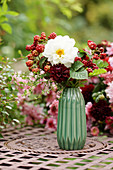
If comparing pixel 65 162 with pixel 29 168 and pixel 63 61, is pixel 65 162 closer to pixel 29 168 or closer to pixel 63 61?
pixel 29 168

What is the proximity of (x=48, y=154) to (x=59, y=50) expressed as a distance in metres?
0.42

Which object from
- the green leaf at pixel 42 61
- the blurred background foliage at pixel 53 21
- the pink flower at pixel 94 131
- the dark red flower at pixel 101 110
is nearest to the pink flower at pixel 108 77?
the dark red flower at pixel 101 110

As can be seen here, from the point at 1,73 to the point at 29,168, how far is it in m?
0.64

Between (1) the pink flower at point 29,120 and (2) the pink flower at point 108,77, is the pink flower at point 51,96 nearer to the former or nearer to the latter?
(1) the pink flower at point 29,120

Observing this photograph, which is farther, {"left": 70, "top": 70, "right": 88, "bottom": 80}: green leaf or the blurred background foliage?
the blurred background foliage

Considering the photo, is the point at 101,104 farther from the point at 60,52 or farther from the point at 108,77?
the point at 60,52

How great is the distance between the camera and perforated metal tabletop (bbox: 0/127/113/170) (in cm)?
102

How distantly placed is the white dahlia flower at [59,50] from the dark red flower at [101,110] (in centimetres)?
46

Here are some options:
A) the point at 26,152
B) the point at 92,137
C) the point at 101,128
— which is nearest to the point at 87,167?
the point at 26,152

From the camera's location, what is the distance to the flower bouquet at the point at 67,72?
1.20 metres

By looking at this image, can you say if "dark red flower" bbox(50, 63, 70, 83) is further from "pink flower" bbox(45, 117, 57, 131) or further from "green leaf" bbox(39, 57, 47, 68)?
"pink flower" bbox(45, 117, 57, 131)

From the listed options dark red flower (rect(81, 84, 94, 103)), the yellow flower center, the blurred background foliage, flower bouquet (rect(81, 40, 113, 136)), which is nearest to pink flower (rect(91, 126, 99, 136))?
flower bouquet (rect(81, 40, 113, 136))

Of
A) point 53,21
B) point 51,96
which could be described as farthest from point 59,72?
point 53,21

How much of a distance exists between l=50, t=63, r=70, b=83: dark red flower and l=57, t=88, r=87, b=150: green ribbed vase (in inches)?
3.2
